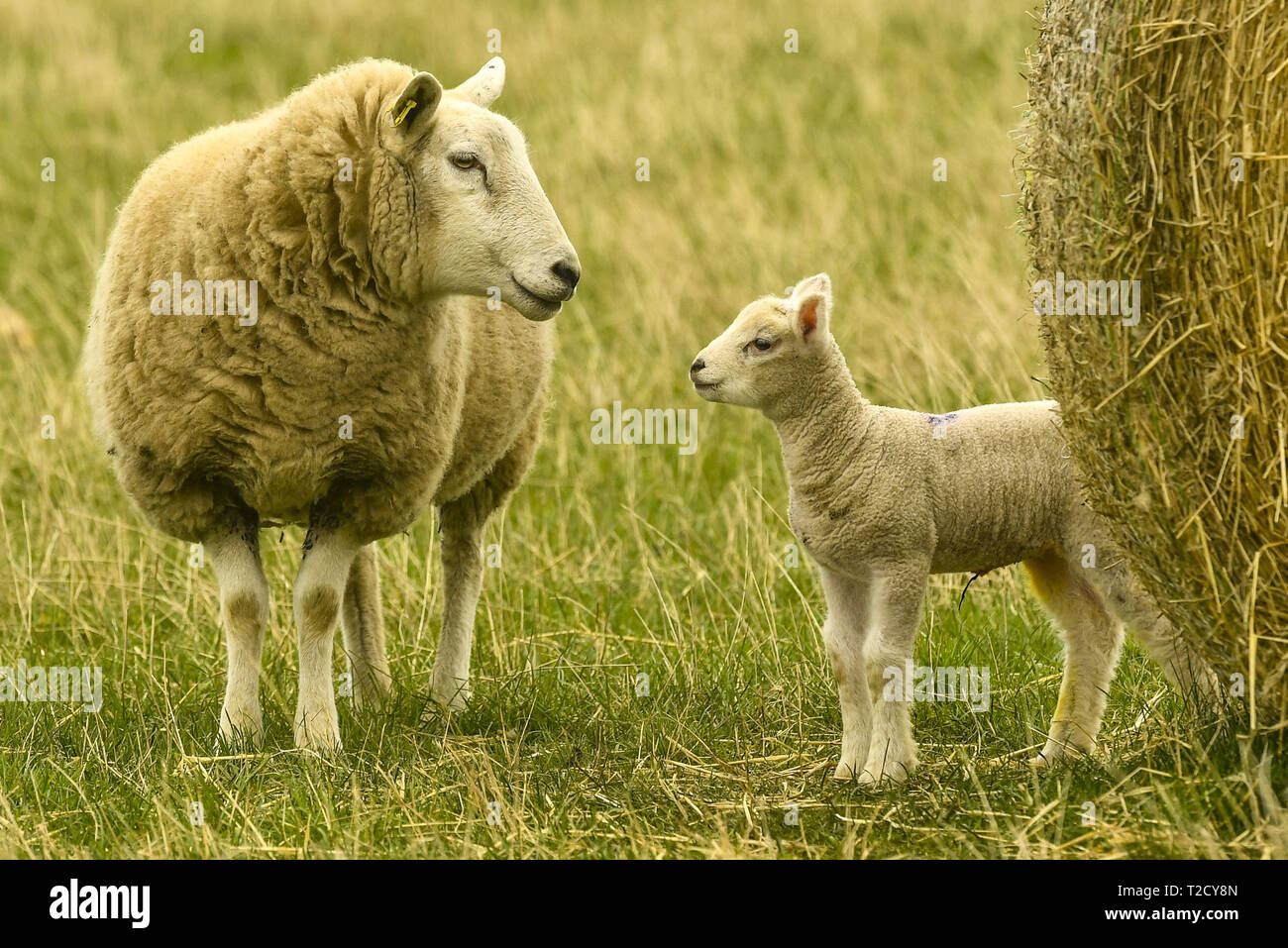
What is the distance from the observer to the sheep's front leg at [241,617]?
578 cm

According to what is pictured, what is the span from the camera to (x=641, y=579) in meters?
7.67

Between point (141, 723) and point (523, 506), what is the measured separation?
9.54 feet

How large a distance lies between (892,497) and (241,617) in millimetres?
2247

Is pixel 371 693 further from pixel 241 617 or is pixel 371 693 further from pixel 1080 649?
pixel 1080 649

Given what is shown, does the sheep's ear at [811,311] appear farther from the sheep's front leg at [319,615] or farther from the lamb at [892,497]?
the sheep's front leg at [319,615]

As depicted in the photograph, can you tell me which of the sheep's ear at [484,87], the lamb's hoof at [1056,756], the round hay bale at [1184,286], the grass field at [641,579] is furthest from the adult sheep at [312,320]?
the lamb's hoof at [1056,756]

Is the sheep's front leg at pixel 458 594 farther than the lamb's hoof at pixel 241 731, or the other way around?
the sheep's front leg at pixel 458 594

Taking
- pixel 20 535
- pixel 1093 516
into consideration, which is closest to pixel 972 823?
pixel 1093 516

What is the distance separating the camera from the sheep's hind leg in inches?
261

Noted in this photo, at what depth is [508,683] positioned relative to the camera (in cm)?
646

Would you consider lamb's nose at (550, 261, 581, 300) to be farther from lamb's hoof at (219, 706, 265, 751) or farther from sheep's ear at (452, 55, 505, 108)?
lamb's hoof at (219, 706, 265, 751)

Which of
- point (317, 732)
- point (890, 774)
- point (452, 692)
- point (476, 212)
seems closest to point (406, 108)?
point (476, 212)

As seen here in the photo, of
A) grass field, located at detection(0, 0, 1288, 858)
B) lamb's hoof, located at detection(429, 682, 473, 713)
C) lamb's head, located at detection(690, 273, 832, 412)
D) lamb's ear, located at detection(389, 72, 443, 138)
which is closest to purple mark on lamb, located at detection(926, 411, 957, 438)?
lamb's head, located at detection(690, 273, 832, 412)

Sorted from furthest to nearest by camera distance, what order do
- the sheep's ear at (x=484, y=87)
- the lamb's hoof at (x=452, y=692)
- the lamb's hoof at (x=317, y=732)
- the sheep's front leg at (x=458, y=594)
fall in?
the sheep's front leg at (x=458, y=594) → the lamb's hoof at (x=452, y=692) → the sheep's ear at (x=484, y=87) → the lamb's hoof at (x=317, y=732)
